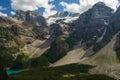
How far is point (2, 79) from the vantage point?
160 metres

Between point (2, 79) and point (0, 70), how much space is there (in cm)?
558

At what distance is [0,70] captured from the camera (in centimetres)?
15775
